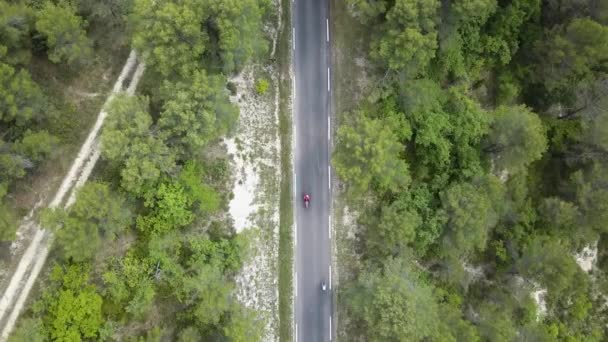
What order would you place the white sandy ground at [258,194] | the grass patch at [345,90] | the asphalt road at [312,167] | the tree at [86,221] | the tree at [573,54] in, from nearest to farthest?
the tree at [86,221] → the white sandy ground at [258,194] → the tree at [573,54] → the asphalt road at [312,167] → the grass patch at [345,90]

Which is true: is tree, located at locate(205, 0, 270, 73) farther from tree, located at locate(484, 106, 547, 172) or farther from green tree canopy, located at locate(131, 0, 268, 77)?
tree, located at locate(484, 106, 547, 172)

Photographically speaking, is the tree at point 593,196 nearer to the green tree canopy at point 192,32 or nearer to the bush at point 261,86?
the bush at point 261,86

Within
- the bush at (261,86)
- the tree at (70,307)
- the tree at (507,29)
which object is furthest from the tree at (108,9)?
the tree at (507,29)

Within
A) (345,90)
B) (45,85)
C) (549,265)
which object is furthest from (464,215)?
(45,85)

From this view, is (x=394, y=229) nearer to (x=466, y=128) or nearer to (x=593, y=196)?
(x=466, y=128)

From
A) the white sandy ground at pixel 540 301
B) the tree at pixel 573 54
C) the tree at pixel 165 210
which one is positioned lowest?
the white sandy ground at pixel 540 301

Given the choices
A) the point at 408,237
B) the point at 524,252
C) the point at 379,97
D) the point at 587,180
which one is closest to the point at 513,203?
the point at 524,252

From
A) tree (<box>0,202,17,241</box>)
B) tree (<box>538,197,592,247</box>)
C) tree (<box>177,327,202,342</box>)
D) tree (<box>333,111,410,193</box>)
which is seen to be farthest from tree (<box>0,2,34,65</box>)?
tree (<box>538,197,592,247</box>)
